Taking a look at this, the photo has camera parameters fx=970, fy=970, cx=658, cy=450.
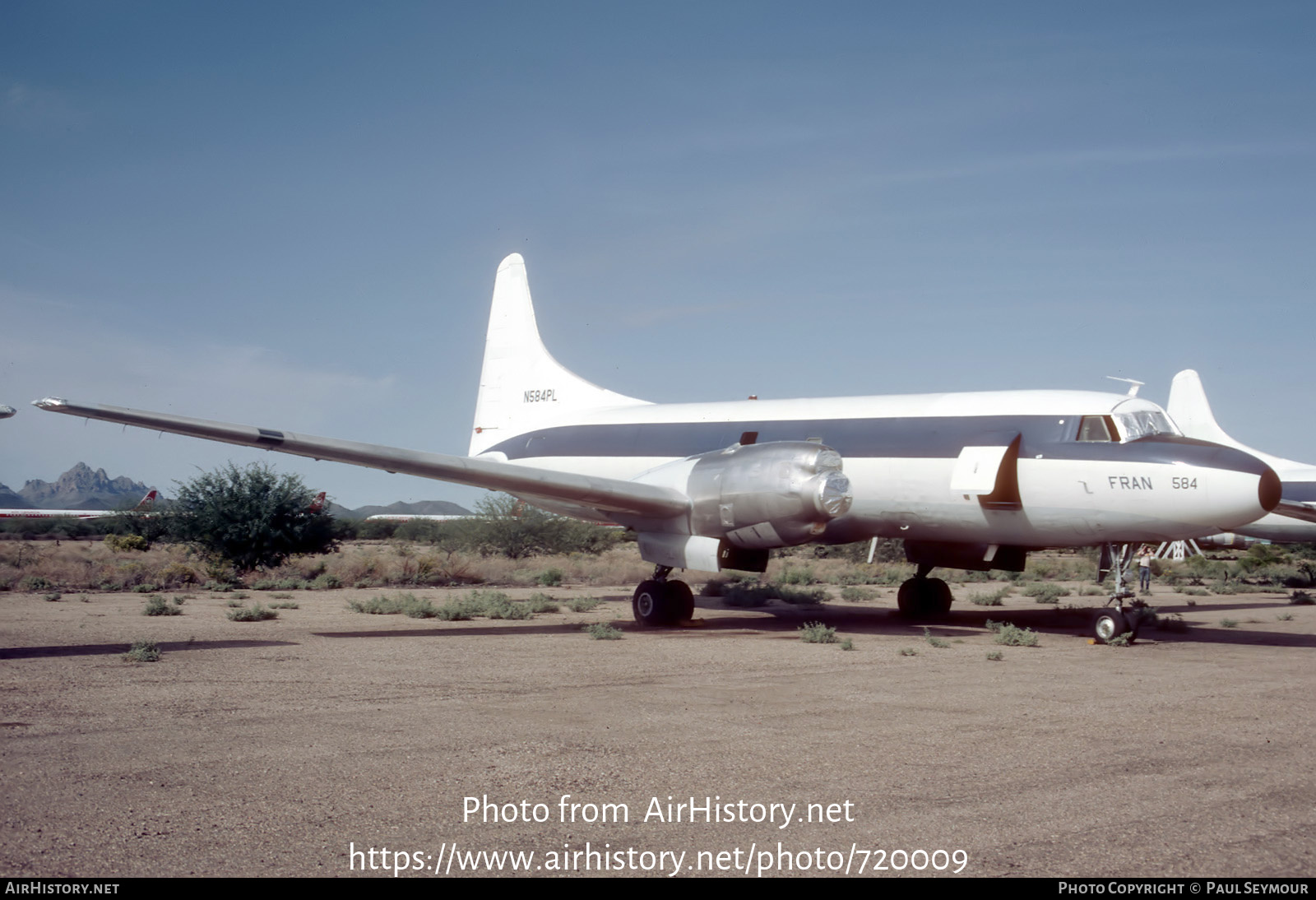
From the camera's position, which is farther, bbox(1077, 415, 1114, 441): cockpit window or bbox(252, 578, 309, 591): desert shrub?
bbox(252, 578, 309, 591): desert shrub

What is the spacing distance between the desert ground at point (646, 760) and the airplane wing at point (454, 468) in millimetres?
2633

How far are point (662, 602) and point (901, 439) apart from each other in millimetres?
4652

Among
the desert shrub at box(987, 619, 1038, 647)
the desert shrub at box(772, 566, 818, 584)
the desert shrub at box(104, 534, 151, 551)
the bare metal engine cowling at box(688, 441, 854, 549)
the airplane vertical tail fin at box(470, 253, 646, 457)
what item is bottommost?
the desert shrub at box(104, 534, 151, 551)

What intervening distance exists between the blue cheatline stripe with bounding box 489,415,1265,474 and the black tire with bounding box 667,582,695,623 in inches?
102

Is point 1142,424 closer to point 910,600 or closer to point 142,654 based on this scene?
point 910,600

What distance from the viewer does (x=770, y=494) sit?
13.9m

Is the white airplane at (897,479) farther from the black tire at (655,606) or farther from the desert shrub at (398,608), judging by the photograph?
the desert shrub at (398,608)

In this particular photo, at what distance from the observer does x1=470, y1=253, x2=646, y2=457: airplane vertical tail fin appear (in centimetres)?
2131

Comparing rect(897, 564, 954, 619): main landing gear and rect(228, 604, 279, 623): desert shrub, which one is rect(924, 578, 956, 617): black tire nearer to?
rect(897, 564, 954, 619): main landing gear

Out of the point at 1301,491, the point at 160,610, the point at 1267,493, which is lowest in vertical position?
the point at 160,610

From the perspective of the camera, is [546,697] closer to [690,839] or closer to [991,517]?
[690,839]

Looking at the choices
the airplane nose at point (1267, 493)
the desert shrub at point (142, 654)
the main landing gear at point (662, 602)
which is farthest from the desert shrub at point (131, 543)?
the airplane nose at point (1267, 493)

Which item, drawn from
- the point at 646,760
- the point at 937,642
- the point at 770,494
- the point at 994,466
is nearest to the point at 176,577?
the point at 770,494

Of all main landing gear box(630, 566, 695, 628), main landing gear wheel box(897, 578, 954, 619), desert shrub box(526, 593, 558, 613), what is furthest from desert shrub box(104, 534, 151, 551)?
main landing gear wheel box(897, 578, 954, 619)
